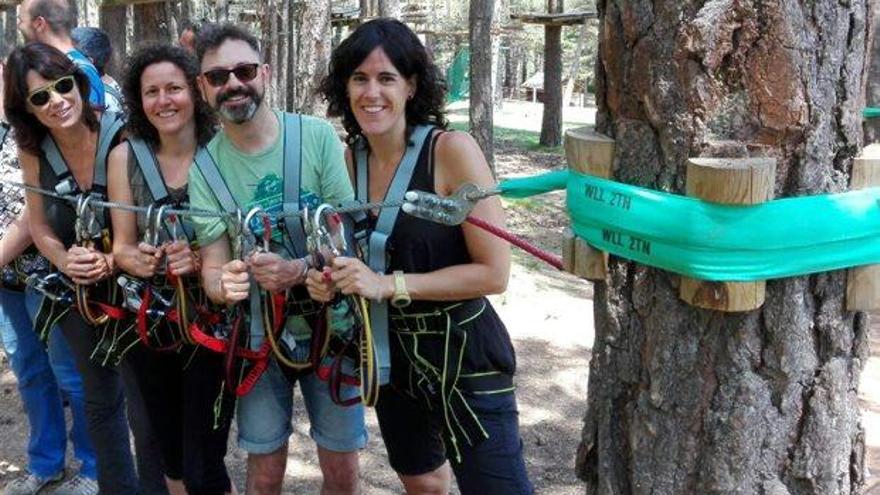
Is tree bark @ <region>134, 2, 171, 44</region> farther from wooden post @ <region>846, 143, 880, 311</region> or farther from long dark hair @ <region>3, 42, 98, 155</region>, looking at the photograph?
wooden post @ <region>846, 143, 880, 311</region>

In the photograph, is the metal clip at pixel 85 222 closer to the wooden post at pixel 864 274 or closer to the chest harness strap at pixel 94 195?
the chest harness strap at pixel 94 195

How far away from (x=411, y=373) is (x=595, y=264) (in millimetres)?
797

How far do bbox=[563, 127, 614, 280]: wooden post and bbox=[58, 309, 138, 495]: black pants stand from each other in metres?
1.94

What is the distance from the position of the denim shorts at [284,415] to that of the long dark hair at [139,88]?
0.75 metres

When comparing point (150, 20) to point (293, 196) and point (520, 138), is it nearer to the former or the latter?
point (293, 196)

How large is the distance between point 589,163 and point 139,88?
5.32 ft

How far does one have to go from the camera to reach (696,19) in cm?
159

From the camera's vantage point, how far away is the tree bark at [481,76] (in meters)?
11.3

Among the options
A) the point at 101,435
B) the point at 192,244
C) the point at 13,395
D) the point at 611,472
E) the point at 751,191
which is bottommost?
the point at 13,395

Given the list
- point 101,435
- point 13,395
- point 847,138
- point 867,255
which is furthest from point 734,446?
point 13,395

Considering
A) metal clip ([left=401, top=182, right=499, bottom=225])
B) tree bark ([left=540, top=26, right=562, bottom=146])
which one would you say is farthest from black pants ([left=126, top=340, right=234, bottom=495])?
tree bark ([left=540, top=26, right=562, bottom=146])

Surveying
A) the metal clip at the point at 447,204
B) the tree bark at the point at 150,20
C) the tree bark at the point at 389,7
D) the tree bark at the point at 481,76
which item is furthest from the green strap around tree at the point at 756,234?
the tree bark at the point at 389,7

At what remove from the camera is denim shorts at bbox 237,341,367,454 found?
273 cm

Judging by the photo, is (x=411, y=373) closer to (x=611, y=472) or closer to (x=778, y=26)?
(x=611, y=472)
